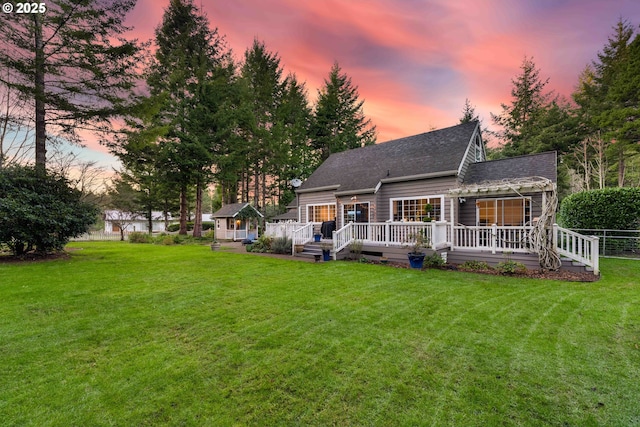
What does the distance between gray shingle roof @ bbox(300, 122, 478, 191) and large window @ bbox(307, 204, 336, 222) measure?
1201 millimetres

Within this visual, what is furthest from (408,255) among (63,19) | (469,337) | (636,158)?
(636,158)

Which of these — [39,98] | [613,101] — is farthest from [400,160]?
[613,101]

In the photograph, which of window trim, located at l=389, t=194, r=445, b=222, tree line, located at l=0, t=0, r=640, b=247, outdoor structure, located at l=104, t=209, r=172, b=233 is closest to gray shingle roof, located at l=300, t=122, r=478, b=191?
window trim, located at l=389, t=194, r=445, b=222

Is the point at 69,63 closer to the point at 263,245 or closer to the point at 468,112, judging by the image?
the point at 263,245

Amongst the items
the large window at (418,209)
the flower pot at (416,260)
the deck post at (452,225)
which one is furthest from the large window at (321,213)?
the flower pot at (416,260)

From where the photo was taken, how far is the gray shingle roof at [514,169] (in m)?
10.2

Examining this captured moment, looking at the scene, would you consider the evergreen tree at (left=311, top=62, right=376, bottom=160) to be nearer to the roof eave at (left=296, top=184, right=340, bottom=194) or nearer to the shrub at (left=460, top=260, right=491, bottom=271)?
the roof eave at (left=296, top=184, right=340, bottom=194)

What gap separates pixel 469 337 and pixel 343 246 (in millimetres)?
7462

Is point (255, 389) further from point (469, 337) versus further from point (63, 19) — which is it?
Result: point (63, 19)

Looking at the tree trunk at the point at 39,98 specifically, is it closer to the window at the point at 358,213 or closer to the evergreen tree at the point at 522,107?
the window at the point at 358,213

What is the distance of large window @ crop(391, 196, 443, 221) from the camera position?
11031 millimetres

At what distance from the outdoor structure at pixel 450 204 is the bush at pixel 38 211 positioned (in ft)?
27.0

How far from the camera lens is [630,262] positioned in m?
9.00

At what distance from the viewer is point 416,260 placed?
27.9ft
